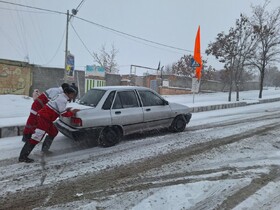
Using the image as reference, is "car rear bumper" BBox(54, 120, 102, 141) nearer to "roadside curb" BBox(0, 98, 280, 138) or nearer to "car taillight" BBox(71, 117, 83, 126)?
"car taillight" BBox(71, 117, 83, 126)

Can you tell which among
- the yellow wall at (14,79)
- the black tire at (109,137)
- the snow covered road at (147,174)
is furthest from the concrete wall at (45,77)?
the black tire at (109,137)

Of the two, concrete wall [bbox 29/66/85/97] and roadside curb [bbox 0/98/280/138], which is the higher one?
concrete wall [bbox 29/66/85/97]

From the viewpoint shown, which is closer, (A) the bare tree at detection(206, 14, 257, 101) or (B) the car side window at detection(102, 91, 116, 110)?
(B) the car side window at detection(102, 91, 116, 110)

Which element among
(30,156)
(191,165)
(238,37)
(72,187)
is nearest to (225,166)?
(191,165)

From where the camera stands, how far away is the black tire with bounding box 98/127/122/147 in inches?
250

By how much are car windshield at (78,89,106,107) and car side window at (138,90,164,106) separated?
1202 mm

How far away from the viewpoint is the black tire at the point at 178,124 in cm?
800

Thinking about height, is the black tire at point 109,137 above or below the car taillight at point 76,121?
below

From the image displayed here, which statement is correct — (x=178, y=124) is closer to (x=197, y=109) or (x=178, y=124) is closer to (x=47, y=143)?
(x=47, y=143)

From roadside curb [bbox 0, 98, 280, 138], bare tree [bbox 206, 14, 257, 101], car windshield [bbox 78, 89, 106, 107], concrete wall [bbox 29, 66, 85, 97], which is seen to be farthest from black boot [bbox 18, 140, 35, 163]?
bare tree [bbox 206, 14, 257, 101]

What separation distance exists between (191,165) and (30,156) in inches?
136

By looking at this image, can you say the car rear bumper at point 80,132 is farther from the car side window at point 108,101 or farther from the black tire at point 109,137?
the car side window at point 108,101

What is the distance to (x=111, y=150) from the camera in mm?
6172

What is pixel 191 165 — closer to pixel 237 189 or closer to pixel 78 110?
pixel 237 189
